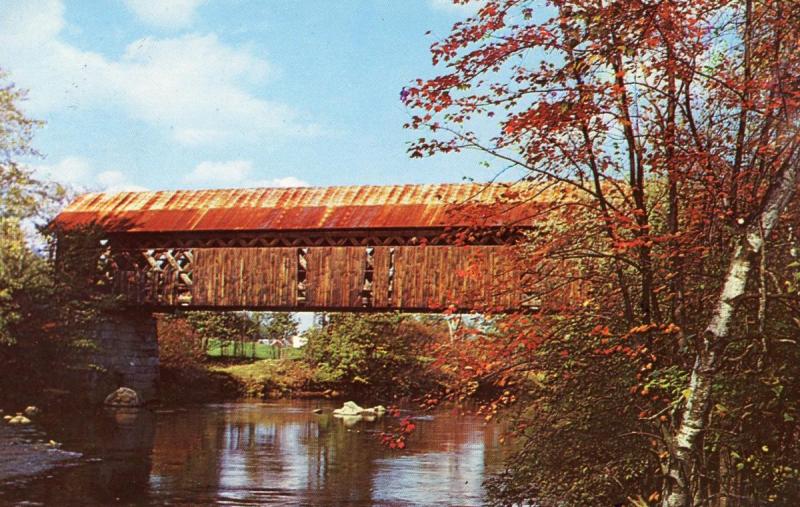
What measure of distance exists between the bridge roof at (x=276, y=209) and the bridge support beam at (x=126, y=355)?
2967mm

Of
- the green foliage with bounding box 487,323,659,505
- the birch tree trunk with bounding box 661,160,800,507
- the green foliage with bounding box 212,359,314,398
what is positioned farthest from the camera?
the green foliage with bounding box 212,359,314,398

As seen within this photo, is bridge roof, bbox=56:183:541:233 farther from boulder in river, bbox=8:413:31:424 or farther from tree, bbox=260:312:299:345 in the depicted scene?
tree, bbox=260:312:299:345

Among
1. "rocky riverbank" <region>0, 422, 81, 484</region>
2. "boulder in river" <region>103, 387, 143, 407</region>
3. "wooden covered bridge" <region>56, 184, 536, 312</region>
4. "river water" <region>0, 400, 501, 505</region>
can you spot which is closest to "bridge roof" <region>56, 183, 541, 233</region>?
"wooden covered bridge" <region>56, 184, 536, 312</region>

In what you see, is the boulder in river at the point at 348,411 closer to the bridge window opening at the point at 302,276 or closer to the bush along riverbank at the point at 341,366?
the bridge window opening at the point at 302,276

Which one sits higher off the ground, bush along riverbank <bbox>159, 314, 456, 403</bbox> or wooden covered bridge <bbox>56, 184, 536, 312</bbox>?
wooden covered bridge <bbox>56, 184, 536, 312</bbox>

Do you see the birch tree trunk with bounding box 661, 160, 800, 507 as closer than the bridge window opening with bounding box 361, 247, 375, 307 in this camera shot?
Yes

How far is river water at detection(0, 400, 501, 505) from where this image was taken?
12.3m

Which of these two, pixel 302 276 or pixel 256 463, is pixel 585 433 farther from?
pixel 302 276

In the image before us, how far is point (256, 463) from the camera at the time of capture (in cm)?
1577

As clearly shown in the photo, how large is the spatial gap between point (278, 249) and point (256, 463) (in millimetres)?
8017

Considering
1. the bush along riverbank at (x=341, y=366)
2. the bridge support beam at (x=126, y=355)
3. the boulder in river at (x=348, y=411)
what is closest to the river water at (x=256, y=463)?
the boulder in river at (x=348, y=411)

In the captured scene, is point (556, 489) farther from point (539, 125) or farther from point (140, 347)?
point (140, 347)

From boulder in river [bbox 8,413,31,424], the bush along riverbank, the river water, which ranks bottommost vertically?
the river water

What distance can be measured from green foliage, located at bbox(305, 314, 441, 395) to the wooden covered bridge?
450 inches
